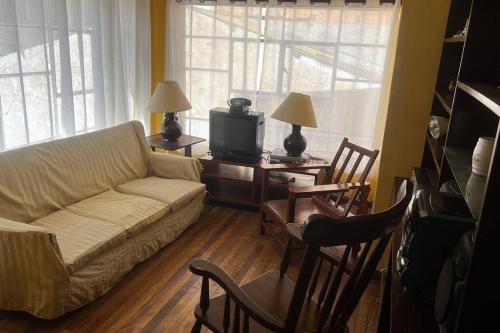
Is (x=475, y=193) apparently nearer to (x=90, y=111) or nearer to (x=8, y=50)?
(x=8, y=50)

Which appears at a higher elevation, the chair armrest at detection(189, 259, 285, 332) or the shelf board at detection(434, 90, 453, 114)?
the shelf board at detection(434, 90, 453, 114)

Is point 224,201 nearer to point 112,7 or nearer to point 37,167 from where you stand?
point 37,167

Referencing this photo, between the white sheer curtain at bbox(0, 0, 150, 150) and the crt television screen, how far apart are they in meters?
1.15

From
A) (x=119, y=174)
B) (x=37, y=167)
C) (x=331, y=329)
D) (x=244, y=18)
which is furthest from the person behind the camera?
(x=244, y=18)

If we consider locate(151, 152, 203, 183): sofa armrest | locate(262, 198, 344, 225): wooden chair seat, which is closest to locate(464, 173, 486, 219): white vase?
locate(262, 198, 344, 225): wooden chair seat

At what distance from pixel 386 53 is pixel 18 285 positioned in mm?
3460

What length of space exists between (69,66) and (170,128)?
1.04 metres

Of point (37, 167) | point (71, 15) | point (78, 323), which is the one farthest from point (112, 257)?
point (71, 15)

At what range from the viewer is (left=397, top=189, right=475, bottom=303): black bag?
3.67ft

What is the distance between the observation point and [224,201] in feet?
12.6

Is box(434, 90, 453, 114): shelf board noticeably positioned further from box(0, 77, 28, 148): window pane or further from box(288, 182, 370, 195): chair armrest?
box(0, 77, 28, 148): window pane

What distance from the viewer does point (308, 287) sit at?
1.41 meters

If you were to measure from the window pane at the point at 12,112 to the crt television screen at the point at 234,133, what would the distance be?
160 centimetres

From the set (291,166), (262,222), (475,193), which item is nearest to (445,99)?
(475,193)
